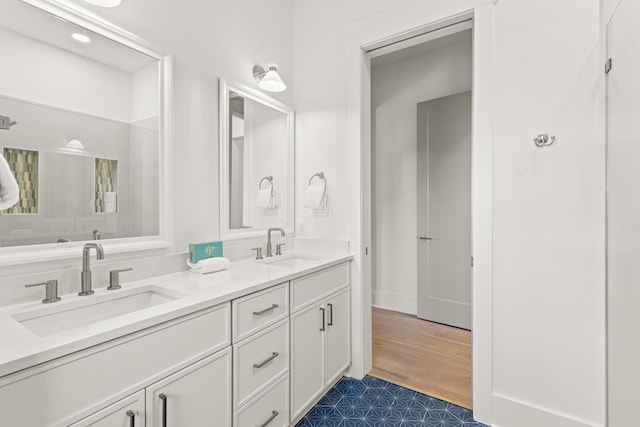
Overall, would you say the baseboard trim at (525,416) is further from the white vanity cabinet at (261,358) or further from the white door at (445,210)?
the white door at (445,210)

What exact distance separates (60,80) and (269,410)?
5.49ft

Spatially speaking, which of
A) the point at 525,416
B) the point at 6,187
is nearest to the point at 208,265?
the point at 6,187

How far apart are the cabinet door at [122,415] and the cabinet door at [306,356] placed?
2.56ft

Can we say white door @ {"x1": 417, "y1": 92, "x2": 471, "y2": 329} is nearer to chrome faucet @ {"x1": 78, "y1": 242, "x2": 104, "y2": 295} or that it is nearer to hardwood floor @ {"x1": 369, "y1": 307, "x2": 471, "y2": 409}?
hardwood floor @ {"x1": 369, "y1": 307, "x2": 471, "y2": 409}

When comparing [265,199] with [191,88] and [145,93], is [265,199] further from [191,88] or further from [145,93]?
[145,93]

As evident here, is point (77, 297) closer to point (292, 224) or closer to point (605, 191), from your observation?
point (292, 224)

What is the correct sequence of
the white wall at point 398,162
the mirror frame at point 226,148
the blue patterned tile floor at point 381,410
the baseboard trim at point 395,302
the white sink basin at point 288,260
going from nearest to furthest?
1. the blue patterned tile floor at point 381,410
2. the mirror frame at point 226,148
3. the white sink basin at point 288,260
4. the white wall at point 398,162
5. the baseboard trim at point 395,302

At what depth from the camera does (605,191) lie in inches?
56.0

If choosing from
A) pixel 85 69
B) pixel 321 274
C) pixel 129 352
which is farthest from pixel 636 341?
pixel 85 69

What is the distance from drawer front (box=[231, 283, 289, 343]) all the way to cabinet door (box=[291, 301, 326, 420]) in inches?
5.3

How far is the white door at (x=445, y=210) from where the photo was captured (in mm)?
3037

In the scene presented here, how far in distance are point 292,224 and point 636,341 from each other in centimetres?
192

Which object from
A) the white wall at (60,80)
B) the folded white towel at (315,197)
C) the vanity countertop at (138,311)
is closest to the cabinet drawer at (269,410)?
the vanity countertop at (138,311)

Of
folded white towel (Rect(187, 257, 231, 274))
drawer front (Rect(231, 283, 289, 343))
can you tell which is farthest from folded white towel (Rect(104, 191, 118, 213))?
drawer front (Rect(231, 283, 289, 343))
